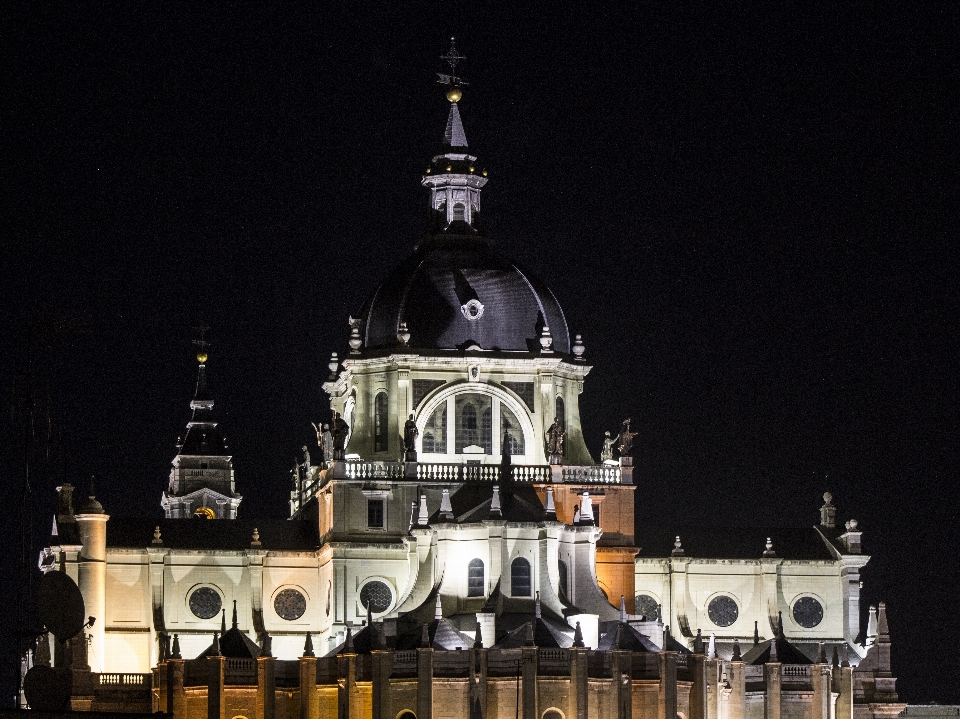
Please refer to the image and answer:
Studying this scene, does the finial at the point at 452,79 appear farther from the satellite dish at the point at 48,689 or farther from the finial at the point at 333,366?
the satellite dish at the point at 48,689

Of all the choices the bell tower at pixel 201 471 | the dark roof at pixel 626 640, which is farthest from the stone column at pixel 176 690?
the bell tower at pixel 201 471

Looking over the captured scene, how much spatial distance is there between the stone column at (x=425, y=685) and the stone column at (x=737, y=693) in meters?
15.7

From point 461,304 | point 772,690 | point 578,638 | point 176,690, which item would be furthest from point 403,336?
point 772,690

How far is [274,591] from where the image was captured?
157625 millimetres

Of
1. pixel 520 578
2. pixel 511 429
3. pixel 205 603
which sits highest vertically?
pixel 511 429

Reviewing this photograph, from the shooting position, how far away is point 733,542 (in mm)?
164250

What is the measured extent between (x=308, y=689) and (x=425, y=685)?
6.56 metres

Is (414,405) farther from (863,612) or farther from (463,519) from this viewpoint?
(863,612)

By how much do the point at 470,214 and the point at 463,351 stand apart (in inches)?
369

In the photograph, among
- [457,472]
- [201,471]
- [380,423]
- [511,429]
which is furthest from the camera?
[201,471]

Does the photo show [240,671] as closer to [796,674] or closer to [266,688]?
[266,688]

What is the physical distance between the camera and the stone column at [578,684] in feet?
473

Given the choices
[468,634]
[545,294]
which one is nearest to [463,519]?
[468,634]

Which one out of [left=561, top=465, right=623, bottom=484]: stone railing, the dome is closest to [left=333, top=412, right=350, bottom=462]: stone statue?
the dome
